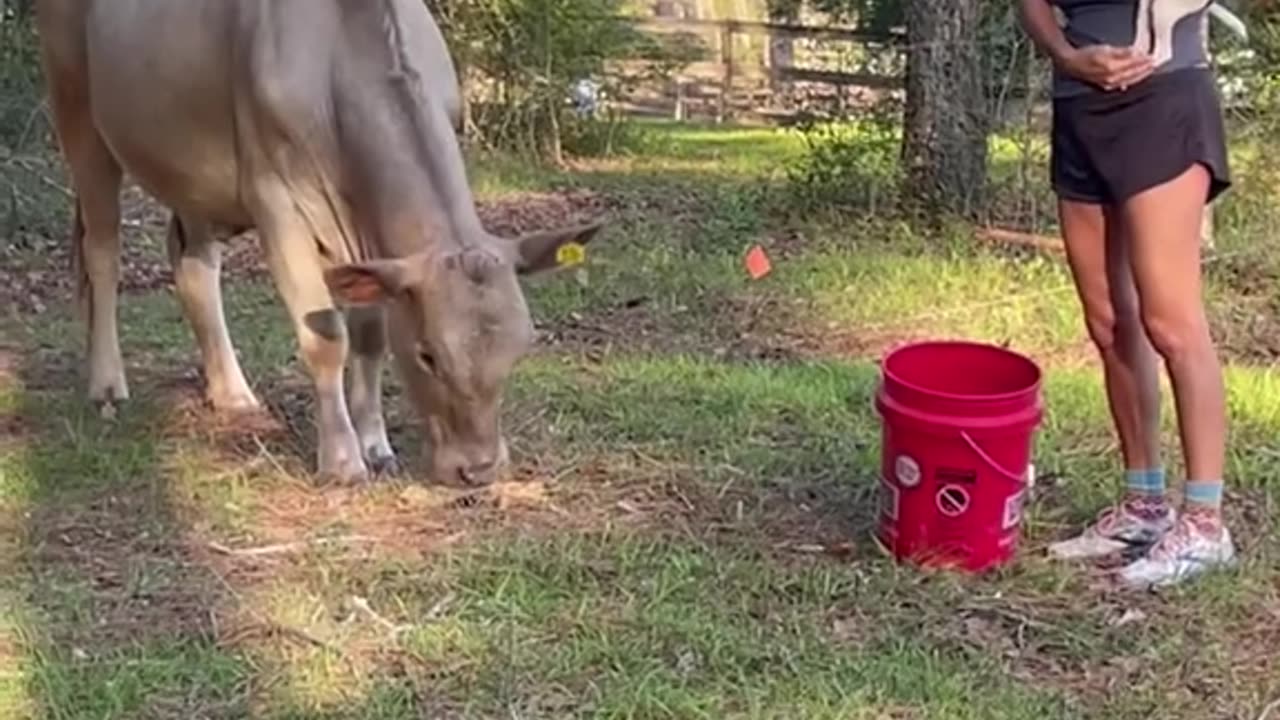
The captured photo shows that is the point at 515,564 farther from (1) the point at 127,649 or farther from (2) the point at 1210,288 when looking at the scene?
(2) the point at 1210,288

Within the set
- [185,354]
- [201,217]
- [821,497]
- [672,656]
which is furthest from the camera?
[185,354]

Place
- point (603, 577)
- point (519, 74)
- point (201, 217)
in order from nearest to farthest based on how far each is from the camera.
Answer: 1. point (603, 577)
2. point (201, 217)
3. point (519, 74)

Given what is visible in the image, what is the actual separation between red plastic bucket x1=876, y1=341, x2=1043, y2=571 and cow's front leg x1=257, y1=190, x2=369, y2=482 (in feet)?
5.48

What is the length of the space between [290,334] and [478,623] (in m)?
3.54

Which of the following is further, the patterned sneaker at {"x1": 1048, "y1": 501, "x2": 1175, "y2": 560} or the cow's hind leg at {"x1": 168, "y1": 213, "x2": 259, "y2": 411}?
the cow's hind leg at {"x1": 168, "y1": 213, "x2": 259, "y2": 411}

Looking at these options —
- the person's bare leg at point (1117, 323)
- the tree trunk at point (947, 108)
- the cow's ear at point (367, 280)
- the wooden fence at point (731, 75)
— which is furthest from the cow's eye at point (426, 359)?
the wooden fence at point (731, 75)

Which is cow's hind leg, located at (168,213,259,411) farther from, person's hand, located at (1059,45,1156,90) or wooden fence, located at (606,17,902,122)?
wooden fence, located at (606,17,902,122)

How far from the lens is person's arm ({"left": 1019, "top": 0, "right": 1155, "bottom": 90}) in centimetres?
446

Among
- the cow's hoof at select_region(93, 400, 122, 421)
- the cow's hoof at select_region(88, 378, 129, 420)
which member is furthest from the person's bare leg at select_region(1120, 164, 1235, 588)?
the cow's hoof at select_region(88, 378, 129, 420)

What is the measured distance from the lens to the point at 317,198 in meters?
5.70

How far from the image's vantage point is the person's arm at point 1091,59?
446 centimetres

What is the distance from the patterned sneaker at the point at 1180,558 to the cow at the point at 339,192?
5.51 feet

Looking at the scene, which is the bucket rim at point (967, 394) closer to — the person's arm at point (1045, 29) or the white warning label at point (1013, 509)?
the white warning label at point (1013, 509)

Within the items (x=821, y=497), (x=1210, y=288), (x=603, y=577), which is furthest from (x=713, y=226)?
(x=603, y=577)
